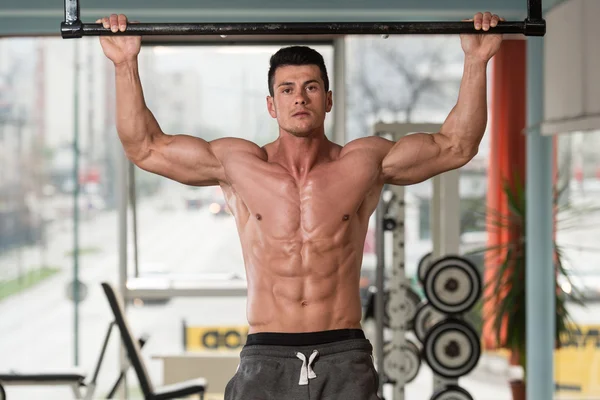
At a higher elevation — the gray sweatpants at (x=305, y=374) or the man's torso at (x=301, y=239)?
the man's torso at (x=301, y=239)

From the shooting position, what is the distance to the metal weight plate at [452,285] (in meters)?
4.80

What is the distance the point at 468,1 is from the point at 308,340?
295 cm

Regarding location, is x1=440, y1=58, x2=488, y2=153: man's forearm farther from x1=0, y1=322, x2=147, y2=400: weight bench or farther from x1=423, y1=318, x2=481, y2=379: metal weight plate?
x1=0, y1=322, x2=147, y2=400: weight bench

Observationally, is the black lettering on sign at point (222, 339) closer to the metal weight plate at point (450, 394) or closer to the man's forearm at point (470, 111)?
the metal weight plate at point (450, 394)

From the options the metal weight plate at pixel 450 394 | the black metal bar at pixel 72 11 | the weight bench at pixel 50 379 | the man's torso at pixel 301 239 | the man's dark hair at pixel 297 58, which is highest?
the black metal bar at pixel 72 11

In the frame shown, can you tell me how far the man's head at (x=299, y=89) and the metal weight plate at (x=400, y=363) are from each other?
9.87ft

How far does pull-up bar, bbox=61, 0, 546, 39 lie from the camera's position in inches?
76.8

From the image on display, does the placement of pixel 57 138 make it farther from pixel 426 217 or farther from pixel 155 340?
pixel 426 217

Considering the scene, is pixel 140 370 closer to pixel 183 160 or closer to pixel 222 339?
pixel 222 339

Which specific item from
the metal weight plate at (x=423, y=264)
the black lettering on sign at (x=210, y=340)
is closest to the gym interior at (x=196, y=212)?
the black lettering on sign at (x=210, y=340)

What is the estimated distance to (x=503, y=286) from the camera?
18.2 ft

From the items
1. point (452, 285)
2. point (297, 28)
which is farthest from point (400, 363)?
point (297, 28)

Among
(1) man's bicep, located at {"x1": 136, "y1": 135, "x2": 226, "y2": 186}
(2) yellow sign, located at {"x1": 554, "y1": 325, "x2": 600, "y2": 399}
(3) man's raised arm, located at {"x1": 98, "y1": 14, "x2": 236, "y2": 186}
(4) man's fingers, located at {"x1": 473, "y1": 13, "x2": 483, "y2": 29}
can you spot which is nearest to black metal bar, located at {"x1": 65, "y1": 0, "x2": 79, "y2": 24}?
(3) man's raised arm, located at {"x1": 98, "y1": 14, "x2": 236, "y2": 186}

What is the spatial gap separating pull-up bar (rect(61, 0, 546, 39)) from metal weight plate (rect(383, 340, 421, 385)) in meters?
3.25
